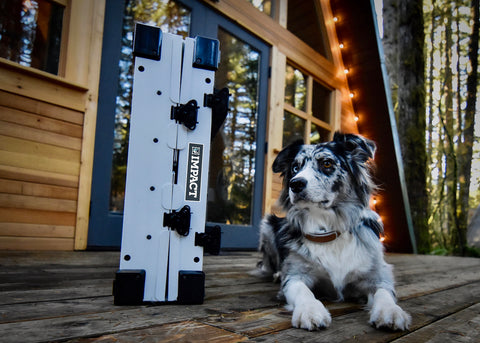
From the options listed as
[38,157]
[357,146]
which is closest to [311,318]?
[357,146]

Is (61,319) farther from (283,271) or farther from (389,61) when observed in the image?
(389,61)

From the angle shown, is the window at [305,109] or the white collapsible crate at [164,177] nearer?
the white collapsible crate at [164,177]

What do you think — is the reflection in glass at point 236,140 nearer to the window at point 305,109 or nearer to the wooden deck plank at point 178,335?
the window at point 305,109

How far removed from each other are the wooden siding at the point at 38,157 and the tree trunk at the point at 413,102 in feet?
17.1

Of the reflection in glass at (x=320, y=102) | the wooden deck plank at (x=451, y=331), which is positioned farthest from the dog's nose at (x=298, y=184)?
the reflection in glass at (x=320, y=102)

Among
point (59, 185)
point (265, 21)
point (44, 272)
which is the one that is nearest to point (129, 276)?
point (44, 272)

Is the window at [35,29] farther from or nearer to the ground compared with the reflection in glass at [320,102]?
nearer to the ground

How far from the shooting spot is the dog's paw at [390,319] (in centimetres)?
109

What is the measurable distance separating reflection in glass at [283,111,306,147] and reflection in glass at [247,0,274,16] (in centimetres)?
142

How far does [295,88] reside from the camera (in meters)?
4.86

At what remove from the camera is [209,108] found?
136 centimetres

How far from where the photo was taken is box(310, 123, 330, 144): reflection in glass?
5.14 m

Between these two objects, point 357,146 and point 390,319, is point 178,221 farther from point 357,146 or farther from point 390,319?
point 357,146

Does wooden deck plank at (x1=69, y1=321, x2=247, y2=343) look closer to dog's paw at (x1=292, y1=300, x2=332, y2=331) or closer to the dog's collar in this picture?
dog's paw at (x1=292, y1=300, x2=332, y2=331)
